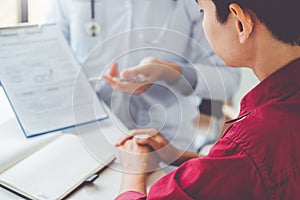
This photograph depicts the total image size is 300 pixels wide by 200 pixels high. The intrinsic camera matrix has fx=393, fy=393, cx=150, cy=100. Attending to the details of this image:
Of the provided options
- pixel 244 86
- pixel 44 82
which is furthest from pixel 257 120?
pixel 244 86

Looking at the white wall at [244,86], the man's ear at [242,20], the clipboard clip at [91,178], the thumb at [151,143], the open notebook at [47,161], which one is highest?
the man's ear at [242,20]

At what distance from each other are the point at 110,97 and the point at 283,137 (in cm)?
73

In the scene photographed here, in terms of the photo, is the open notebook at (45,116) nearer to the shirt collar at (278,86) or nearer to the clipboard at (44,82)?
the clipboard at (44,82)

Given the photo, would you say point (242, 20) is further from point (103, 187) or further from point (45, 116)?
point (45, 116)

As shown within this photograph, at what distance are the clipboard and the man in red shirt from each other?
0.41 metres

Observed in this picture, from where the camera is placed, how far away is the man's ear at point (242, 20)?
56cm

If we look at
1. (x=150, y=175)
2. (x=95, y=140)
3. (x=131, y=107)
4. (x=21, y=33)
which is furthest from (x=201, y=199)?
(x=131, y=107)

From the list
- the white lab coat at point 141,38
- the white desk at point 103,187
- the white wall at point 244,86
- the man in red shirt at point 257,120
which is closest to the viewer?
the man in red shirt at point 257,120

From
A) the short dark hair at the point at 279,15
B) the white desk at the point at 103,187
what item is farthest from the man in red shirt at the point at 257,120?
the white desk at the point at 103,187

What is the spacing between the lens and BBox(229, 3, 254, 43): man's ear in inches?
22.2

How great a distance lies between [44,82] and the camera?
96cm

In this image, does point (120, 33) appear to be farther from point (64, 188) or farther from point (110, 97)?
point (64, 188)

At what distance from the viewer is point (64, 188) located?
75cm

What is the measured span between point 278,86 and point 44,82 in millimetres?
583
